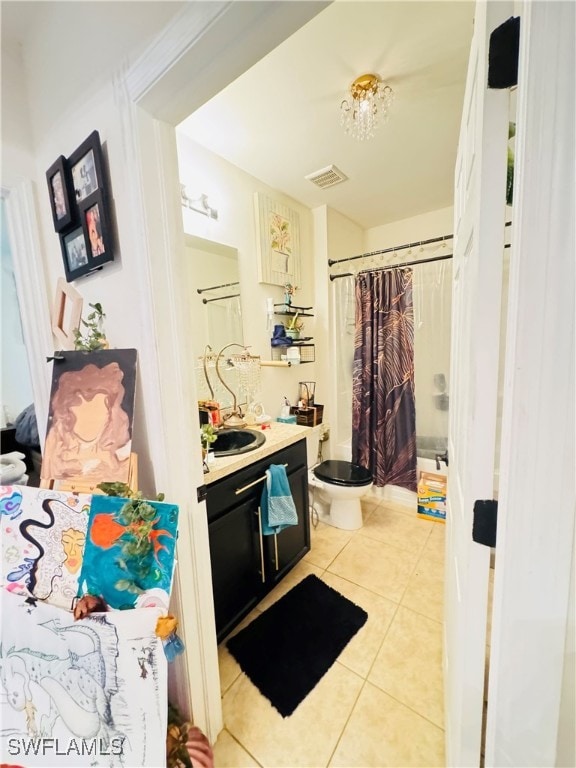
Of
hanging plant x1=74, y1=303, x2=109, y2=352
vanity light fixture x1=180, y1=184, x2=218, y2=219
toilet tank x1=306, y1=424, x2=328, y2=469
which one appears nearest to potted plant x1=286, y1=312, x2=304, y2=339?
toilet tank x1=306, y1=424, x2=328, y2=469

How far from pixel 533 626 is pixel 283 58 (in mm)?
1961

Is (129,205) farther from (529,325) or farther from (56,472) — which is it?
(529,325)

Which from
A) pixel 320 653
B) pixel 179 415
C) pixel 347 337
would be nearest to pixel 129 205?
pixel 179 415

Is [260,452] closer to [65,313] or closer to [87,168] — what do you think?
[65,313]

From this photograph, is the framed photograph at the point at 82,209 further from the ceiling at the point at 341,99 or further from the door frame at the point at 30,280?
the ceiling at the point at 341,99

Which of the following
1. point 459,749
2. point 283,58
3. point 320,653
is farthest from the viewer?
point 320,653

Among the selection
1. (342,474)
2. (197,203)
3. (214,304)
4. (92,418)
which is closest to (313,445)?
(342,474)

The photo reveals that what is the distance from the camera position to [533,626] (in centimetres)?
49

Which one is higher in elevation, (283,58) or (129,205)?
(283,58)

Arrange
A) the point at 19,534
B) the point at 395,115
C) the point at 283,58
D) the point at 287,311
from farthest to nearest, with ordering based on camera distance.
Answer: the point at 287,311, the point at 395,115, the point at 283,58, the point at 19,534

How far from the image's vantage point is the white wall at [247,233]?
68.4 inches

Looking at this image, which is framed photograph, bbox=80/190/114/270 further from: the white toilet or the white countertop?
the white toilet

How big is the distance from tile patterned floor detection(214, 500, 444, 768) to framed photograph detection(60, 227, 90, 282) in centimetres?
173

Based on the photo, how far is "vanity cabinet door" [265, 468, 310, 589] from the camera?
61.5 inches
